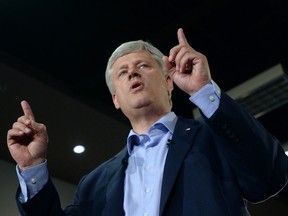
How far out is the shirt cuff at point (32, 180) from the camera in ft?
4.89

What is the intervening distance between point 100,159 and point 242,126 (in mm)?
4210

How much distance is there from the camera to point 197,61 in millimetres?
1347

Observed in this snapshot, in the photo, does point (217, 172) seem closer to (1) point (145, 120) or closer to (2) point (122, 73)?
(1) point (145, 120)

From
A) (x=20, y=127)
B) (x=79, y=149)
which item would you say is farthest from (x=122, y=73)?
(x=79, y=149)

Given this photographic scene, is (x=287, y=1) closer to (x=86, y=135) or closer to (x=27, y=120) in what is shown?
(x=86, y=135)

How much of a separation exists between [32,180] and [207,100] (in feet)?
2.01

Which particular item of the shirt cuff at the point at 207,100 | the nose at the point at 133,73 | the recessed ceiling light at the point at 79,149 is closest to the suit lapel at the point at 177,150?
the shirt cuff at the point at 207,100

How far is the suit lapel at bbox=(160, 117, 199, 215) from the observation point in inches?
52.6

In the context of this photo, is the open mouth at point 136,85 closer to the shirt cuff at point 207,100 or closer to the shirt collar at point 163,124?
the shirt collar at point 163,124

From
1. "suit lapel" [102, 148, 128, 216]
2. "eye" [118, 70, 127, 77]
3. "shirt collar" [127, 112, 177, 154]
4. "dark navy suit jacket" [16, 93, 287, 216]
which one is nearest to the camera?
"dark navy suit jacket" [16, 93, 287, 216]

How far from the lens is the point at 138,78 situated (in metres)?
1.80

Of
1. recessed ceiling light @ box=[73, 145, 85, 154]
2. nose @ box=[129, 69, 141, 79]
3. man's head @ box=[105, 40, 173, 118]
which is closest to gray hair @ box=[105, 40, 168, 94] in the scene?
man's head @ box=[105, 40, 173, 118]

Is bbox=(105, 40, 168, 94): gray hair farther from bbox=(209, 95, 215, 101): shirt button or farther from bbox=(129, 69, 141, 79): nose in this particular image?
bbox=(209, 95, 215, 101): shirt button

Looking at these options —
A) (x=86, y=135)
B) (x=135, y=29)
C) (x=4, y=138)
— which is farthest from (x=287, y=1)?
(x=4, y=138)
